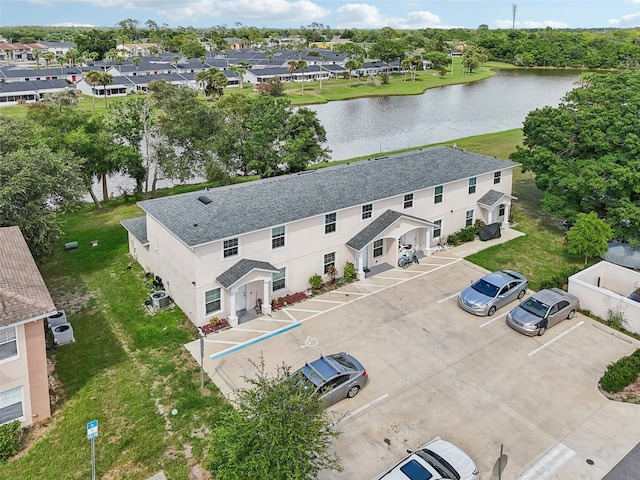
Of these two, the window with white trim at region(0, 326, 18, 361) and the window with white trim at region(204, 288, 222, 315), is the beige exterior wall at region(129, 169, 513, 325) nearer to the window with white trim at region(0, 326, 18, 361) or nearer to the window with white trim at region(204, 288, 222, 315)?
the window with white trim at region(204, 288, 222, 315)

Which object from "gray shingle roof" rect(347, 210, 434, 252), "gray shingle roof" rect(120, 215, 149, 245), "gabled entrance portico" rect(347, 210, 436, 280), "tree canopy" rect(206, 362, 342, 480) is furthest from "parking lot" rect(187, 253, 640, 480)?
"gray shingle roof" rect(120, 215, 149, 245)

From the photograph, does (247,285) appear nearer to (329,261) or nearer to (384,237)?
(329,261)

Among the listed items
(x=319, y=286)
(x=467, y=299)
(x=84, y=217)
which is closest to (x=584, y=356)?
(x=467, y=299)

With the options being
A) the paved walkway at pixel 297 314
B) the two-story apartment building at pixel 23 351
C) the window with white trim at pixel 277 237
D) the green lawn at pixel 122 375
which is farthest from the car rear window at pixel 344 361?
the two-story apartment building at pixel 23 351

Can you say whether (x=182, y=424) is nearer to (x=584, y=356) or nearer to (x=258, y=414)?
(x=258, y=414)

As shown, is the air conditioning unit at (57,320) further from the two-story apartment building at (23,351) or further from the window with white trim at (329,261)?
the window with white trim at (329,261)

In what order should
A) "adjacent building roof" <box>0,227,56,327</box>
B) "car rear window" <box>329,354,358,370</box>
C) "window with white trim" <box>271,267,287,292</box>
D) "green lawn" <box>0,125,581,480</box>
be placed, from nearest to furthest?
"green lawn" <box>0,125,581,480</box>, "adjacent building roof" <box>0,227,56,327</box>, "car rear window" <box>329,354,358,370</box>, "window with white trim" <box>271,267,287,292</box>

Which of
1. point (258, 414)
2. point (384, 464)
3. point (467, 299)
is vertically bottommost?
point (384, 464)
